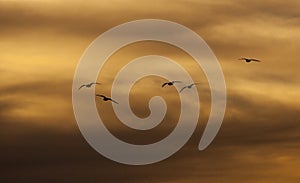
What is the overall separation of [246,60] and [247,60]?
0.86 meters

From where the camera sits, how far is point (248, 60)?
15075cm

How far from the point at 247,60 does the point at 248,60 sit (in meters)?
1.03

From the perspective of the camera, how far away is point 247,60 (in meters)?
150

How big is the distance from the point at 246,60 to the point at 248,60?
6.14ft

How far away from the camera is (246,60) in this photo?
494 ft
